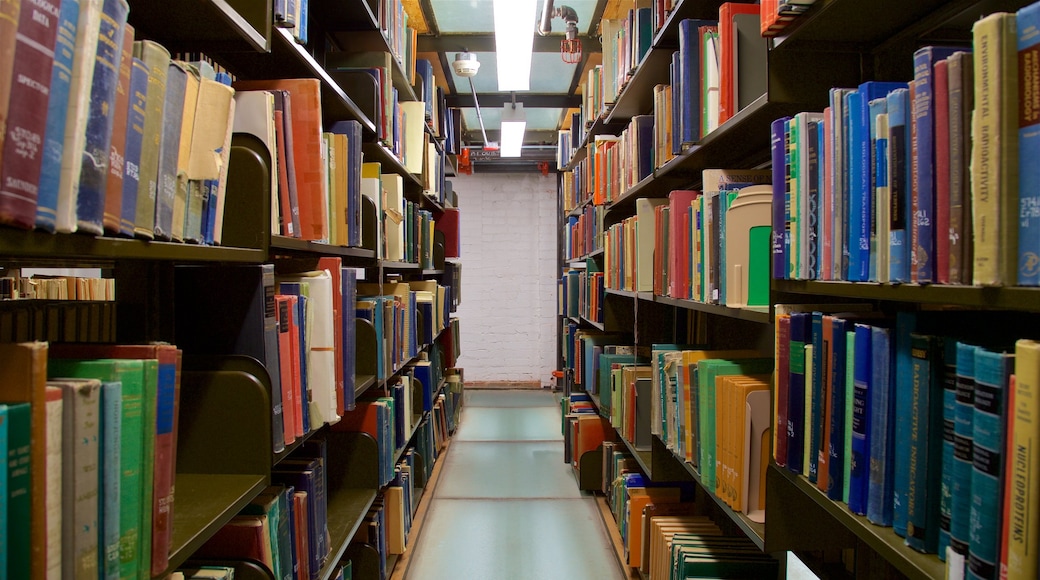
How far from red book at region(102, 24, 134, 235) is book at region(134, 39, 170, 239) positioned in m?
0.04

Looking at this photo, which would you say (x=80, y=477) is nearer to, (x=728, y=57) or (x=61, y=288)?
(x=728, y=57)

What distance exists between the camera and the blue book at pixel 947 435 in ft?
2.32

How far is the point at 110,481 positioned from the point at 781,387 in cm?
100

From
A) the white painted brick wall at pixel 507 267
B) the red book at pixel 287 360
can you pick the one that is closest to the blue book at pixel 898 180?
the red book at pixel 287 360

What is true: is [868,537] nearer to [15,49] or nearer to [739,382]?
[739,382]

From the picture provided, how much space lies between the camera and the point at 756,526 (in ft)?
4.06

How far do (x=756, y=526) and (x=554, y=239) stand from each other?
223 inches

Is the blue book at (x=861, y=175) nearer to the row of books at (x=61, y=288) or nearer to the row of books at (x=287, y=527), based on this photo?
the row of books at (x=287, y=527)

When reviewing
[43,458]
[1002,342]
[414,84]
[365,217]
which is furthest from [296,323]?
[414,84]

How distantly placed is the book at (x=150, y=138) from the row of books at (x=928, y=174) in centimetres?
90

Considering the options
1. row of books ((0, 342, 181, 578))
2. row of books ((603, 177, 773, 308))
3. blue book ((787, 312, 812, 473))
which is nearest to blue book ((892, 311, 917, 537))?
blue book ((787, 312, 812, 473))

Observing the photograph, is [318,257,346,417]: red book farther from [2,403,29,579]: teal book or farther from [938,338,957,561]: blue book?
[938,338,957,561]: blue book

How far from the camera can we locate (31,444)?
0.54m

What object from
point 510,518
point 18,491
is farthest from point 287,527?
point 510,518
